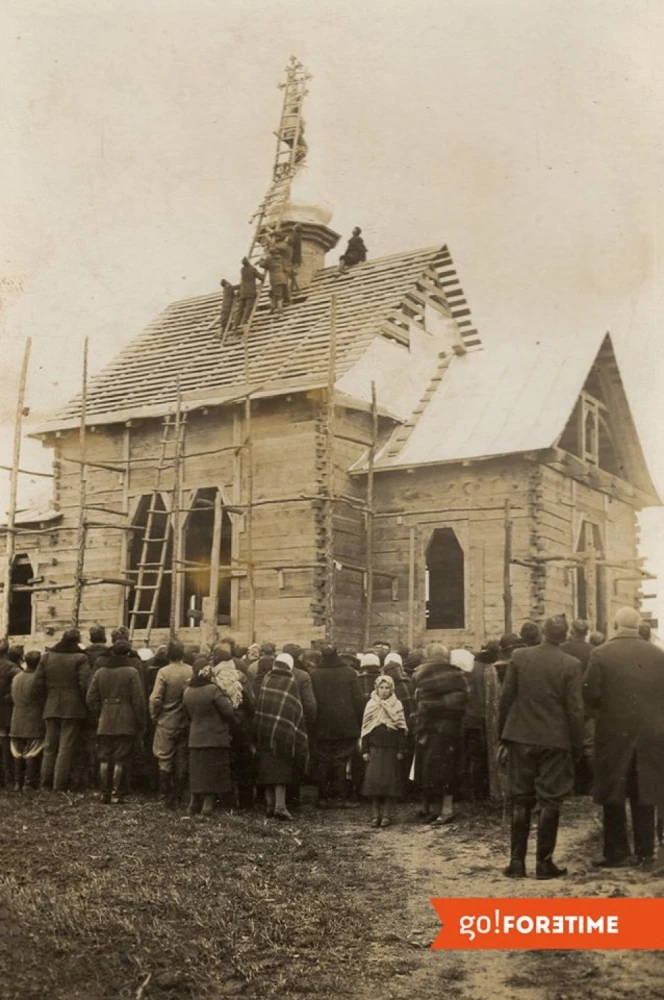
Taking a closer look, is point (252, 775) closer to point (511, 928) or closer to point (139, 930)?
point (139, 930)

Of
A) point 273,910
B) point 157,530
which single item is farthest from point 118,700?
point 157,530

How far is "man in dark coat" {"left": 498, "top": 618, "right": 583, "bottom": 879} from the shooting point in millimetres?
8297

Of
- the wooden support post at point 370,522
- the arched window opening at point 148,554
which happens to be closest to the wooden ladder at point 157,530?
the arched window opening at point 148,554

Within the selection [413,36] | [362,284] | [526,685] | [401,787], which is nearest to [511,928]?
[526,685]

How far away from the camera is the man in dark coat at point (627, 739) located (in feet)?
27.3

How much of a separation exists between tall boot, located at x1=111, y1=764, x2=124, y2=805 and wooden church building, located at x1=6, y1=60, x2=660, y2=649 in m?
5.85

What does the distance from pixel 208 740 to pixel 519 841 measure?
4.14 metres

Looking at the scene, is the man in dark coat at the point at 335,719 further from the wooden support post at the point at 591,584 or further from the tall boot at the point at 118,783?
the wooden support post at the point at 591,584

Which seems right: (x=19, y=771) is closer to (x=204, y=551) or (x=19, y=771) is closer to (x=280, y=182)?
(x=204, y=551)

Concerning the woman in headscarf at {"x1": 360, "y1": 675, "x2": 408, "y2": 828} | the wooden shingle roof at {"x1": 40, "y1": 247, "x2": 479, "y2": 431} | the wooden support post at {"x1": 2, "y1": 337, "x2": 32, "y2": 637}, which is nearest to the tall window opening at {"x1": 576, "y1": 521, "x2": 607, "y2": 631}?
the wooden shingle roof at {"x1": 40, "y1": 247, "x2": 479, "y2": 431}

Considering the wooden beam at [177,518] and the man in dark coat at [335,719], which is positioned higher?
the wooden beam at [177,518]

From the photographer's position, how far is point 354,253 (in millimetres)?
24531

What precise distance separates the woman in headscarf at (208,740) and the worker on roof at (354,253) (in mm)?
14895

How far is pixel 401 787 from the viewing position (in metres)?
11.4
